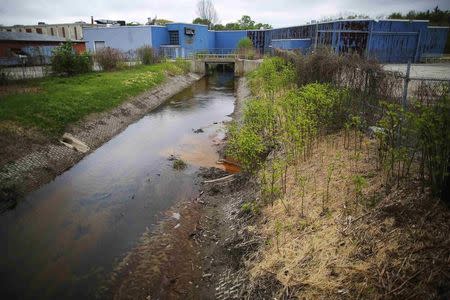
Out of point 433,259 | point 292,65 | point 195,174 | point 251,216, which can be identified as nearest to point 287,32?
point 292,65

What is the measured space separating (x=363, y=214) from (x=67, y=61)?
26486 millimetres

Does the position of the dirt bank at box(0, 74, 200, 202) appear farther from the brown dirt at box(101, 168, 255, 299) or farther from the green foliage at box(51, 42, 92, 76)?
the green foliage at box(51, 42, 92, 76)

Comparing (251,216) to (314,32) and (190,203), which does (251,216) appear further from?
(314,32)

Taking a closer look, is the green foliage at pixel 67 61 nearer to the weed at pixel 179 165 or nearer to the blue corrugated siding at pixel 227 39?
the weed at pixel 179 165

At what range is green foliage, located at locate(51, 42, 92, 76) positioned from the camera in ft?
82.2

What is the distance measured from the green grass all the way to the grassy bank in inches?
384

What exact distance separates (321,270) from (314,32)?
30131mm

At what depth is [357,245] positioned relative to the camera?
199 inches

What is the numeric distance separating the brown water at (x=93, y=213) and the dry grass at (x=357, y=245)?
3802 millimetres

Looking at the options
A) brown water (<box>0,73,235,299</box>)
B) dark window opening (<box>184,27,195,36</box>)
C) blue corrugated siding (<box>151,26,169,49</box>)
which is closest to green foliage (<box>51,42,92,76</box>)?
brown water (<box>0,73,235,299</box>)

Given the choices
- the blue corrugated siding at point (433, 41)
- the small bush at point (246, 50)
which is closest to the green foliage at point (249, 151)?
the blue corrugated siding at point (433, 41)

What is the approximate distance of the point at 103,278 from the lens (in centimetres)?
671

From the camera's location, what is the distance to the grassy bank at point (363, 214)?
437 cm

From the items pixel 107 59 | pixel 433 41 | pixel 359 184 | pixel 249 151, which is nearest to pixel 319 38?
pixel 433 41
